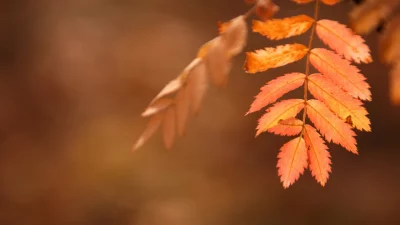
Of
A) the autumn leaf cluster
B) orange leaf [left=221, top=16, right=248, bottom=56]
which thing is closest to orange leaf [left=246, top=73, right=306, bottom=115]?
the autumn leaf cluster

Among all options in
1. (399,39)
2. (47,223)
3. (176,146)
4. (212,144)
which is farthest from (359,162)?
(399,39)

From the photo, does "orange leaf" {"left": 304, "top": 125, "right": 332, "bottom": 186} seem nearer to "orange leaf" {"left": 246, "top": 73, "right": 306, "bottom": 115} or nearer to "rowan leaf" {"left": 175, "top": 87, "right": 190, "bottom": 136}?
"orange leaf" {"left": 246, "top": 73, "right": 306, "bottom": 115}

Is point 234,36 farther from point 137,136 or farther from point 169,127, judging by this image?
point 137,136

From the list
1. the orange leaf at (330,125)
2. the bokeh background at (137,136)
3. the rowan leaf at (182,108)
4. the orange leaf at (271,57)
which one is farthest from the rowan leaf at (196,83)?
the bokeh background at (137,136)

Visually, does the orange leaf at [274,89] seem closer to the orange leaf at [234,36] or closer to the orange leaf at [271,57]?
the orange leaf at [271,57]

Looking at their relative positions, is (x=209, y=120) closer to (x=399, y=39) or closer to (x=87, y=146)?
(x=87, y=146)

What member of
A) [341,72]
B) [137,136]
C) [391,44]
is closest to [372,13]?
[391,44]

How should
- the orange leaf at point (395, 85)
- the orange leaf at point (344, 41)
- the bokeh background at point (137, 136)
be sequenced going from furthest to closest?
1. the bokeh background at point (137, 136)
2. the orange leaf at point (344, 41)
3. the orange leaf at point (395, 85)
